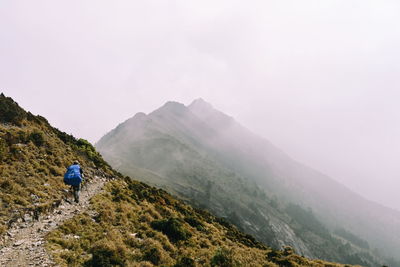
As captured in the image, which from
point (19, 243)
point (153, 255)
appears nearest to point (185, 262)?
point (153, 255)

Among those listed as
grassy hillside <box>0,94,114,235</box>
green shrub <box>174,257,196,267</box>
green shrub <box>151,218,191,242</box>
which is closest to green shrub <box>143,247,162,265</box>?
green shrub <box>174,257,196,267</box>

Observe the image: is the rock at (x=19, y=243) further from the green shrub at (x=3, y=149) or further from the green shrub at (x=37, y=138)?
the green shrub at (x=37, y=138)

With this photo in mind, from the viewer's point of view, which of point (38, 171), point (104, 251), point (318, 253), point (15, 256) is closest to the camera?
point (15, 256)

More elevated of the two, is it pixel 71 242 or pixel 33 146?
pixel 33 146

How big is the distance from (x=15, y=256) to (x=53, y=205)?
587 cm

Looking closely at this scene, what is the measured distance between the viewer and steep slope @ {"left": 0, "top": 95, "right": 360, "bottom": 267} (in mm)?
11727

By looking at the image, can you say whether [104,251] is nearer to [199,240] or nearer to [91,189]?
[199,240]

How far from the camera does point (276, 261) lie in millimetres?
19703

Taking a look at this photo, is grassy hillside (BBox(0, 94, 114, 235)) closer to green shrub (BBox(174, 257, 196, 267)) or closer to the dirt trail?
the dirt trail

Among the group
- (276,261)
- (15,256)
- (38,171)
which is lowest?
(15,256)

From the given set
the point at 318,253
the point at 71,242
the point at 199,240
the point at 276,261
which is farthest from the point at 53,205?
the point at 318,253

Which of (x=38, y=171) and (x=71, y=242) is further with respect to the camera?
(x=38, y=171)

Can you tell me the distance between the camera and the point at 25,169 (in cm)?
1852

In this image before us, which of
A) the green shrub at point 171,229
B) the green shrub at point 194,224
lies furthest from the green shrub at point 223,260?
the green shrub at point 194,224
